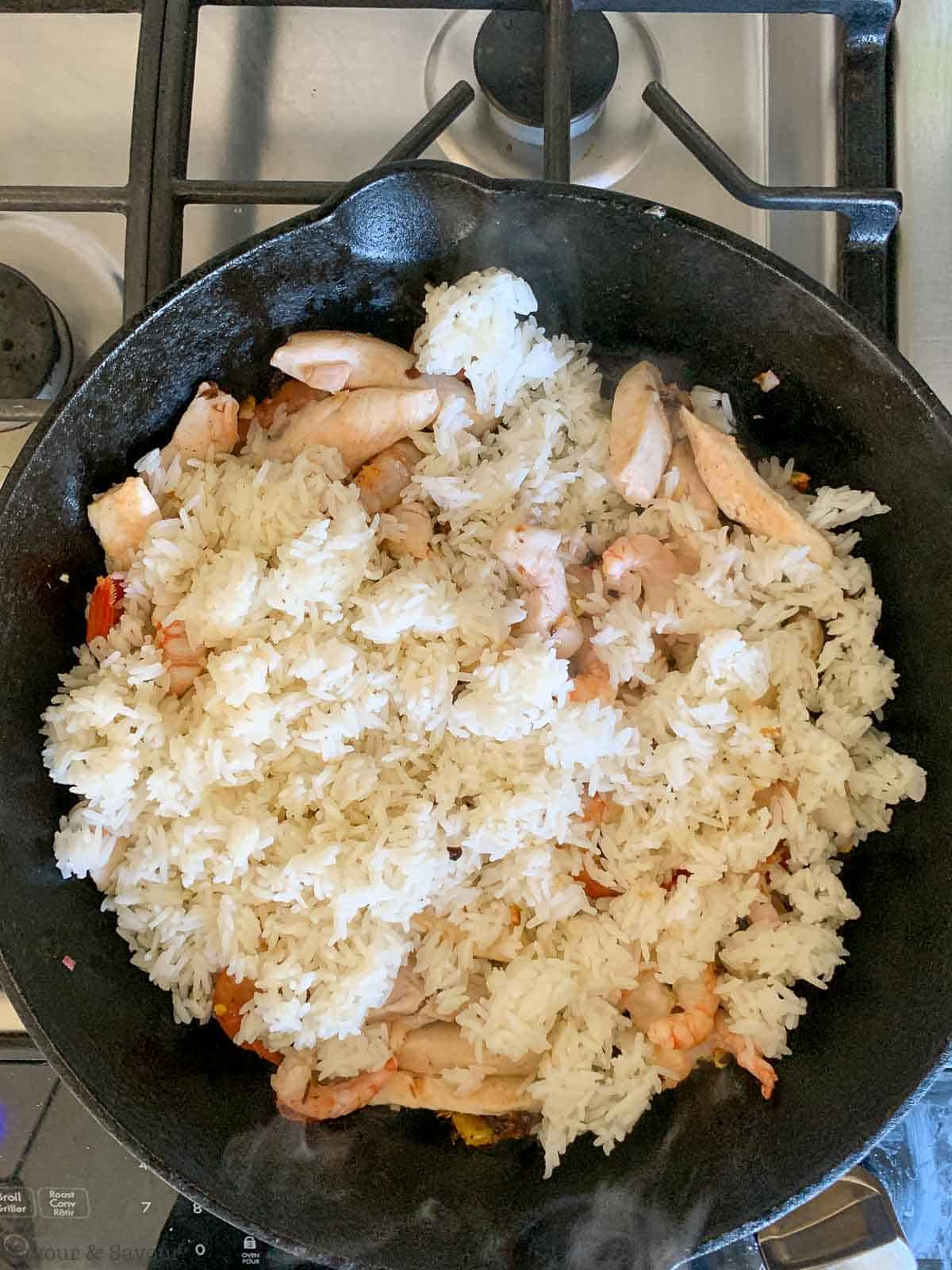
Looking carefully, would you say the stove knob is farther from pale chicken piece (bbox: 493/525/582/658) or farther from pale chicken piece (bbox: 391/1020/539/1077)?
pale chicken piece (bbox: 493/525/582/658)

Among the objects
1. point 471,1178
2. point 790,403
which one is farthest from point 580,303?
point 471,1178

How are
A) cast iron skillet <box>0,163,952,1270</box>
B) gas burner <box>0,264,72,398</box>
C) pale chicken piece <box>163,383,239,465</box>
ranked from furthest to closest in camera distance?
gas burner <box>0,264,72,398</box>, pale chicken piece <box>163,383,239,465</box>, cast iron skillet <box>0,163,952,1270</box>

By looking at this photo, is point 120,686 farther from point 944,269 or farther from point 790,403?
point 944,269

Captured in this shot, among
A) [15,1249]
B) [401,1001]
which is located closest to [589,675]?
[401,1001]

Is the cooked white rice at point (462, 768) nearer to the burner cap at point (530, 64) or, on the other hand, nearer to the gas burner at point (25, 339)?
the gas burner at point (25, 339)

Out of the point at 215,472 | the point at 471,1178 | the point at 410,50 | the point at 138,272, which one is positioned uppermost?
the point at 410,50

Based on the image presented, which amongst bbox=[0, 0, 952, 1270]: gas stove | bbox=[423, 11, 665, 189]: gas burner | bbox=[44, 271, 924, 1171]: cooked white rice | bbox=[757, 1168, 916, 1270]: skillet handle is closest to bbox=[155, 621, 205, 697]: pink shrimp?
bbox=[44, 271, 924, 1171]: cooked white rice
